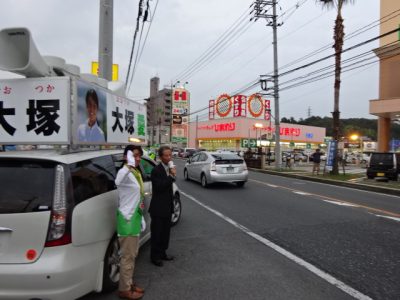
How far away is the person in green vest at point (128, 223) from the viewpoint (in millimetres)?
4164

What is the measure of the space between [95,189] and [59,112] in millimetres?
964

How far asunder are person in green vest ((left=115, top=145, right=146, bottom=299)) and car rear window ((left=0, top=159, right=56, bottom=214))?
0.82 m

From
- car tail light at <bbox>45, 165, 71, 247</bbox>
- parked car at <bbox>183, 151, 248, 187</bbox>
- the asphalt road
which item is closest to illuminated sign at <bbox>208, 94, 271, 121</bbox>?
parked car at <bbox>183, 151, 248, 187</bbox>

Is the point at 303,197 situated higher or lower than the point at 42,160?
lower

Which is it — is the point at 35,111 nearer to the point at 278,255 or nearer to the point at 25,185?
the point at 25,185

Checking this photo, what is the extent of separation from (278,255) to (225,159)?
946 centimetres

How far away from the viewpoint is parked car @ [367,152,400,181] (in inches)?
779

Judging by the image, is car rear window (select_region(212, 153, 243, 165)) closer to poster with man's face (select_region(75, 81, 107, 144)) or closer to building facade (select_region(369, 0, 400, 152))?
poster with man's face (select_region(75, 81, 107, 144))

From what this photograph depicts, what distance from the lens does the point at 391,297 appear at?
14.0ft

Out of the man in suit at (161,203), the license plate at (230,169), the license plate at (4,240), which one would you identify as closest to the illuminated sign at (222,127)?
the license plate at (230,169)

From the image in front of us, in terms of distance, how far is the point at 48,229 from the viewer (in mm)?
3438

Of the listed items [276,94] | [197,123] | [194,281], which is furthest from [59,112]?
[197,123]

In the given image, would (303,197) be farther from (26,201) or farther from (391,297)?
(26,201)

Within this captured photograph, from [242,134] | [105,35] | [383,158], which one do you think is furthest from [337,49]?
[242,134]
